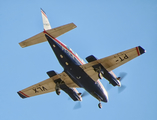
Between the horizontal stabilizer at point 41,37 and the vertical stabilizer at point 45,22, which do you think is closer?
the horizontal stabilizer at point 41,37

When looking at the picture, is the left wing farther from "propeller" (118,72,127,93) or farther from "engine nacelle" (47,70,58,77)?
"engine nacelle" (47,70,58,77)

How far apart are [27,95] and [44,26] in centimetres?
1073

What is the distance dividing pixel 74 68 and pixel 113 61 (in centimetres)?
464

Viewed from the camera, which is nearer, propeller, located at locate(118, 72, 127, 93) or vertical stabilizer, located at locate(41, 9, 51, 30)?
vertical stabilizer, located at locate(41, 9, 51, 30)

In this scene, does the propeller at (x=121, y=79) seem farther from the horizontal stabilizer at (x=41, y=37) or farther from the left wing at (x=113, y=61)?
the horizontal stabilizer at (x=41, y=37)

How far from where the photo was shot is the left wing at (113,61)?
110 feet

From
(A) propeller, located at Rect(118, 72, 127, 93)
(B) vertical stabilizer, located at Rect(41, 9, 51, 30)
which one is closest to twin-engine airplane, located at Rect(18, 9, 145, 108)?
(B) vertical stabilizer, located at Rect(41, 9, 51, 30)

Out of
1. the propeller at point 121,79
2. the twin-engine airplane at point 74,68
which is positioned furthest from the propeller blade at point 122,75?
the twin-engine airplane at point 74,68

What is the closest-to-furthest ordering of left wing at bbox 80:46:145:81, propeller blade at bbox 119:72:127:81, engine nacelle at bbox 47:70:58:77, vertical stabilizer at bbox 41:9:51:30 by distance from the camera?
1. left wing at bbox 80:46:145:81
2. vertical stabilizer at bbox 41:9:51:30
3. engine nacelle at bbox 47:70:58:77
4. propeller blade at bbox 119:72:127:81

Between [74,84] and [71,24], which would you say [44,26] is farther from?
[74,84]

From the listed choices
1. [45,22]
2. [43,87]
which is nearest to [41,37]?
[45,22]

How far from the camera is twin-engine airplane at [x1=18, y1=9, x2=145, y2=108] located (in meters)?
33.7

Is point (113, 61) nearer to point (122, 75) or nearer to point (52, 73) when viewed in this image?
point (122, 75)

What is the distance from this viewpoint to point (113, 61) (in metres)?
35.3
